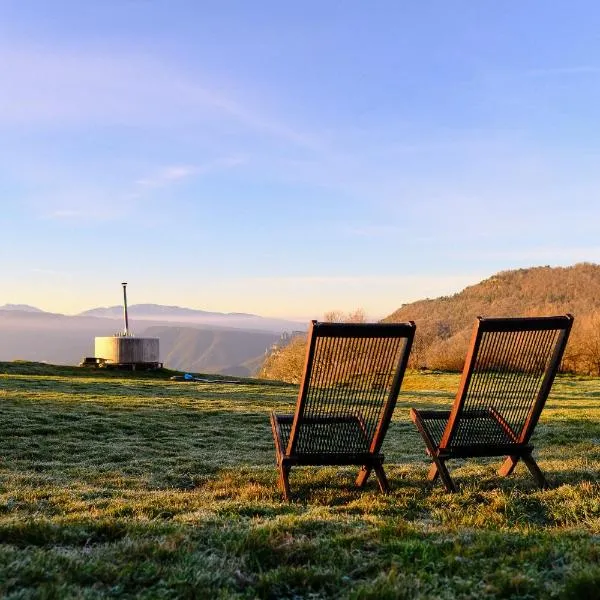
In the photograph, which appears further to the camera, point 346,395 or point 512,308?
point 512,308

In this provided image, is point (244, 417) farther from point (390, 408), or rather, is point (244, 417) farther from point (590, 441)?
point (390, 408)

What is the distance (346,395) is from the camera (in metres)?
6.05

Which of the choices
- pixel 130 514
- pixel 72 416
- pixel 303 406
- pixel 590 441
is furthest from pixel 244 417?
pixel 130 514

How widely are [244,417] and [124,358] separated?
19684 millimetres

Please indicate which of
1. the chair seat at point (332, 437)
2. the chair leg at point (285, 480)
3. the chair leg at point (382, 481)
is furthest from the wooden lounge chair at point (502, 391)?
the chair leg at point (285, 480)

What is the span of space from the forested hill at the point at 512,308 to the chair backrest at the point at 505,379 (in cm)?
3385

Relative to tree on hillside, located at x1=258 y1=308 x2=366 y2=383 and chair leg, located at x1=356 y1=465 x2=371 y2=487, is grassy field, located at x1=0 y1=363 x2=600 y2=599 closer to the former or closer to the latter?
chair leg, located at x1=356 y1=465 x2=371 y2=487

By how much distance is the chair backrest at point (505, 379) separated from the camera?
222 inches

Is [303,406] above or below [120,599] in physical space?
above

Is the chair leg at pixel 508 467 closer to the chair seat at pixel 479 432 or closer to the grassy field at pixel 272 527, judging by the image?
the grassy field at pixel 272 527

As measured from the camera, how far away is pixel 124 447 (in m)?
9.35

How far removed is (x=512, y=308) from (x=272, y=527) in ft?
277

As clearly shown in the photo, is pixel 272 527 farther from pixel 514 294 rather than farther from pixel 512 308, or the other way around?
pixel 514 294

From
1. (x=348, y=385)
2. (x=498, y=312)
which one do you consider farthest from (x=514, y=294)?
(x=348, y=385)
